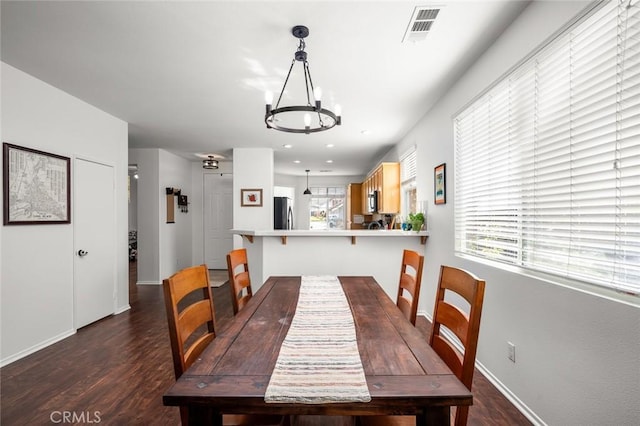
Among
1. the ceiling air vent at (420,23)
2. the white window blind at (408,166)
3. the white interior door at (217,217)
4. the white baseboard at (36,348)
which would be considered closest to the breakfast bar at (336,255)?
the white window blind at (408,166)

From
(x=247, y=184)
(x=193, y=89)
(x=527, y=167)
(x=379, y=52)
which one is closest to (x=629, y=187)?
(x=527, y=167)

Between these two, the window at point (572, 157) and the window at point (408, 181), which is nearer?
the window at point (572, 157)

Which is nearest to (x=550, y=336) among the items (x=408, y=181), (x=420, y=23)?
(x=420, y=23)

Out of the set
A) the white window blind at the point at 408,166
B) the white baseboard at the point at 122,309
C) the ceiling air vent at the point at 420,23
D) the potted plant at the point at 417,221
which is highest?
the ceiling air vent at the point at 420,23

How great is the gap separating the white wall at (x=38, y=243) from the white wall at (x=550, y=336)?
13.1 ft

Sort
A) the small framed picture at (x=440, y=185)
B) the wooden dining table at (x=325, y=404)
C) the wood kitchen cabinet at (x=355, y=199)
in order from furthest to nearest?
1. the wood kitchen cabinet at (x=355, y=199)
2. the small framed picture at (x=440, y=185)
3. the wooden dining table at (x=325, y=404)

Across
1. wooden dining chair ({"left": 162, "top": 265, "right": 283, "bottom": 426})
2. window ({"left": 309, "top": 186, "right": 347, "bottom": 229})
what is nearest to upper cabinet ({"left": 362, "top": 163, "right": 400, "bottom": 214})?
wooden dining chair ({"left": 162, "top": 265, "right": 283, "bottom": 426})

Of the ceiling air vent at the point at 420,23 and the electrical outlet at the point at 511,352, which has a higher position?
the ceiling air vent at the point at 420,23

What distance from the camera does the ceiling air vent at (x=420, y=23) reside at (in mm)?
1889

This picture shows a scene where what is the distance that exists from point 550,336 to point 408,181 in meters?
3.34

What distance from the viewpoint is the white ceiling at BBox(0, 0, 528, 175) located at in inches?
75.5

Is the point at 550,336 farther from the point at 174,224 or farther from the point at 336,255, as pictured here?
the point at 174,224

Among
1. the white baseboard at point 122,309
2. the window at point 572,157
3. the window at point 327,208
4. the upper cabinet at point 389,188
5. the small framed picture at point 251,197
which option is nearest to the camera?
the window at point 572,157

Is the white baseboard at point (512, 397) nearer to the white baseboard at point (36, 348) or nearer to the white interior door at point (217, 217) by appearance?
the white baseboard at point (36, 348)
